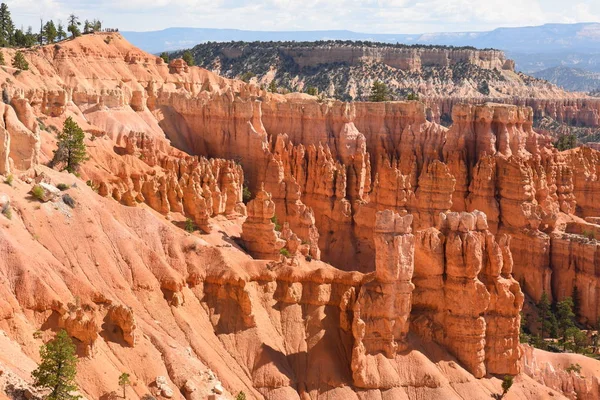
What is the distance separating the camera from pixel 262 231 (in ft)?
198

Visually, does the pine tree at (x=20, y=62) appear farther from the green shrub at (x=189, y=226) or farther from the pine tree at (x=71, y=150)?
the green shrub at (x=189, y=226)

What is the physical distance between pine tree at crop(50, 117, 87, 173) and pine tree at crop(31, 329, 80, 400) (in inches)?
950

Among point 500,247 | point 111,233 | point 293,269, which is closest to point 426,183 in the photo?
point 500,247

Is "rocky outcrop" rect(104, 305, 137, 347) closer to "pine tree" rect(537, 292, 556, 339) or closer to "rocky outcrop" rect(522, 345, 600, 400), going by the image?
"rocky outcrop" rect(522, 345, 600, 400)

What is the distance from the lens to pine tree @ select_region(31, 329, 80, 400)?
121 ft

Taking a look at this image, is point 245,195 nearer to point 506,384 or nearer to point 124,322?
point 506,384

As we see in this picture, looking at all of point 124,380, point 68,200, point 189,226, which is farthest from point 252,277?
point 124,380

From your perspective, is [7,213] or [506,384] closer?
[7,213]

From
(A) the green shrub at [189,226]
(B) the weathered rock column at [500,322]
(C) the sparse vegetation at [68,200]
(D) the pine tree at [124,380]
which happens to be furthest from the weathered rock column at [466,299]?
(C) the sparse vegetation at [68,200]

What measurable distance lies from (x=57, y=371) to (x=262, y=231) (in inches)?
971

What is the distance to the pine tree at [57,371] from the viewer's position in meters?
→ 36.8

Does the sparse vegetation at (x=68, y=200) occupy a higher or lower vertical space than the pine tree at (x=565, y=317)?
higher

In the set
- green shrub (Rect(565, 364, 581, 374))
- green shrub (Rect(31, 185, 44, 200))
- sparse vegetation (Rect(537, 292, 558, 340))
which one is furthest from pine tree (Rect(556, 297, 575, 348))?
green shrub (Rect(31, 185, 44, 200))

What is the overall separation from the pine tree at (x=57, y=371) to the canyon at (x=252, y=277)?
2.46 feet
